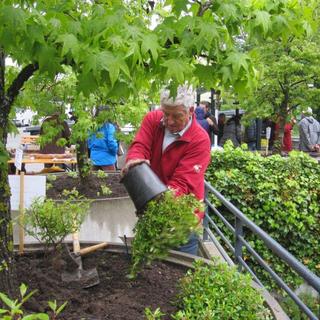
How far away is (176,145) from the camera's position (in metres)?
3.40

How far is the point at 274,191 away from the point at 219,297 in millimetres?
3887

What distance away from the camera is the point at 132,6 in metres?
4.16

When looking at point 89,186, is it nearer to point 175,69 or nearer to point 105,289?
point 105,289

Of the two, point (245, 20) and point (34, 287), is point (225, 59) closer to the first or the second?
point (245, 20)

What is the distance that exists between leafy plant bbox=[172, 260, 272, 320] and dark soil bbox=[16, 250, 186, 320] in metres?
0.15

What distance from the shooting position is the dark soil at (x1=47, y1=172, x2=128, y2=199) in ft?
22.3

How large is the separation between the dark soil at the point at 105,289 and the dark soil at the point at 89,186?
3.08m

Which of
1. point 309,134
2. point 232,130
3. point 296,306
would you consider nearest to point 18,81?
point 296,306

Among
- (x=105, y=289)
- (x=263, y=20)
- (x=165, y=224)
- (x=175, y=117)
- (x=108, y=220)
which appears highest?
(x=263, y=20)

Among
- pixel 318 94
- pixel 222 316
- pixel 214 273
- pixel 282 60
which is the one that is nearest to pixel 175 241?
pixel 214 273

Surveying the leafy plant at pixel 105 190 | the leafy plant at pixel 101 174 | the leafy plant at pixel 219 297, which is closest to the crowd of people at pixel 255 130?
the leafy plant at pixel 101 174

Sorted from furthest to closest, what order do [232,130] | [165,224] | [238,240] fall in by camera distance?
1. [232,130]
2. [238,240]
3. [165,224]

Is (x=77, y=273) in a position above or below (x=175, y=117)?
below

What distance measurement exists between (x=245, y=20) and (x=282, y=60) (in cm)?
962
